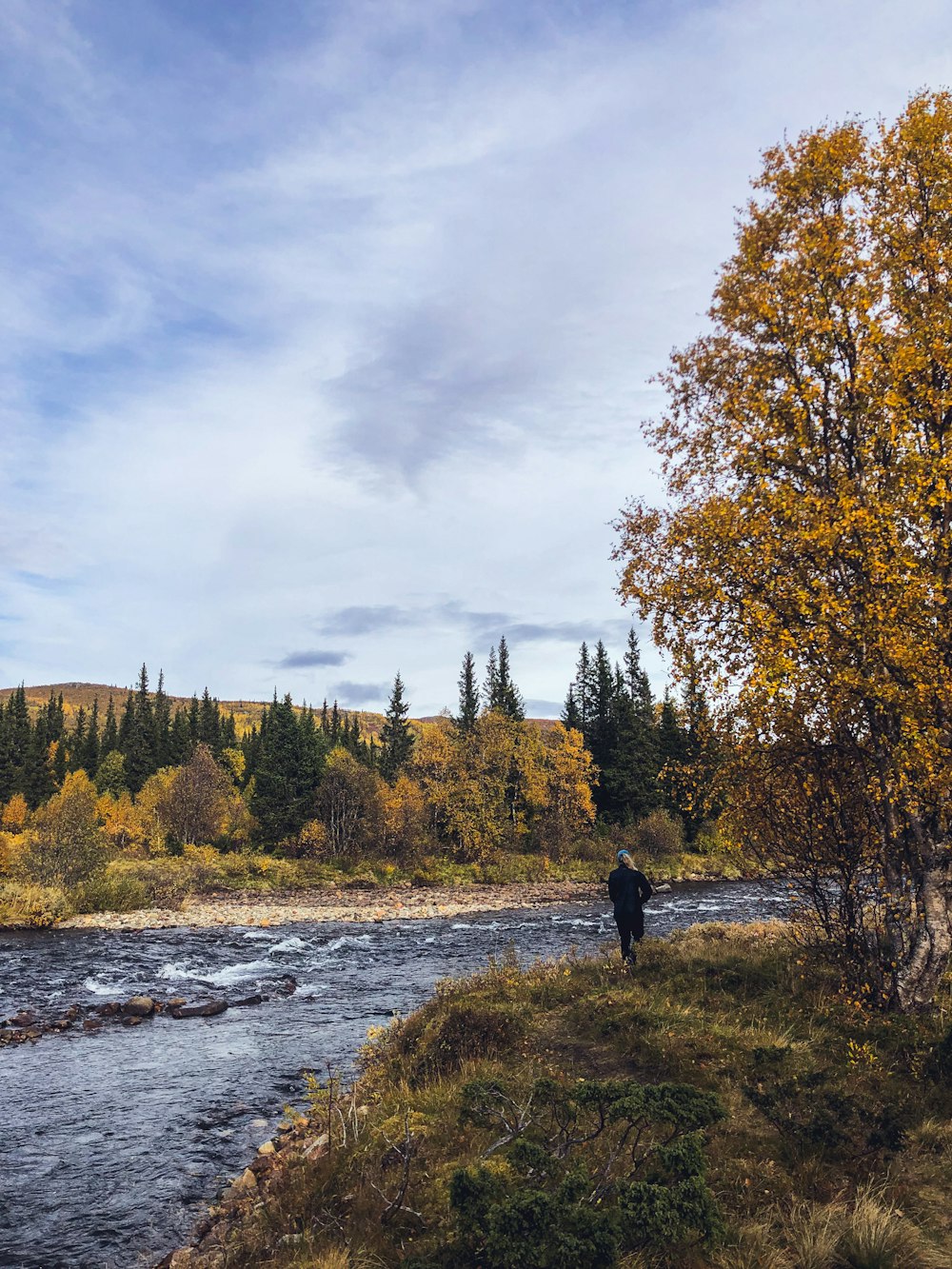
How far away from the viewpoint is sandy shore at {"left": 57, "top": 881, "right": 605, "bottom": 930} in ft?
109

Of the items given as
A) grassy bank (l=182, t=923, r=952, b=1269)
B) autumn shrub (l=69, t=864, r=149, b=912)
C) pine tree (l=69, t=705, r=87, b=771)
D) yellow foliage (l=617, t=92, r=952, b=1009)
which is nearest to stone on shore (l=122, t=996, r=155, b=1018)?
grassy bank (l=182, t=923, r=952, b=1269)

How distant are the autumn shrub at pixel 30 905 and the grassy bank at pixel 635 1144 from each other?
24.3 meters

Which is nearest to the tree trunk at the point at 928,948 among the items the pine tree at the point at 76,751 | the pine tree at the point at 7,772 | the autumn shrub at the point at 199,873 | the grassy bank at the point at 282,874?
the grassy bank at the point at 282,874

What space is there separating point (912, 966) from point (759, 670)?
14.6 feet

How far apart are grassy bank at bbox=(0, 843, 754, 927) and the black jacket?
77.9 ft

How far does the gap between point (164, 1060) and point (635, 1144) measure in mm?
11807

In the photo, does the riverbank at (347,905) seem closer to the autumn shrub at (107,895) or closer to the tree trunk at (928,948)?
the autumn shrub at (107,895)

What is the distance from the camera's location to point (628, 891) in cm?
1449

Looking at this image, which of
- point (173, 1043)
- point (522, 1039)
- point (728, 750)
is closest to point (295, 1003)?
point (173, 1043)

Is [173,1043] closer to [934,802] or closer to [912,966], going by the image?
[912,966]

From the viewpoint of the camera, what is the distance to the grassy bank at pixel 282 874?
34656mm

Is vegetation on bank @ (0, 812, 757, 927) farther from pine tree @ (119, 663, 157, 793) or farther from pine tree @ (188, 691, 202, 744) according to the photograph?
pine tree @ (188, 691, 202, 744)

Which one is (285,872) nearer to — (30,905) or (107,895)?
(107,895)

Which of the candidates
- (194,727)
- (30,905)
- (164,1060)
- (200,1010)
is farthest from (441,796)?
(194,727)
